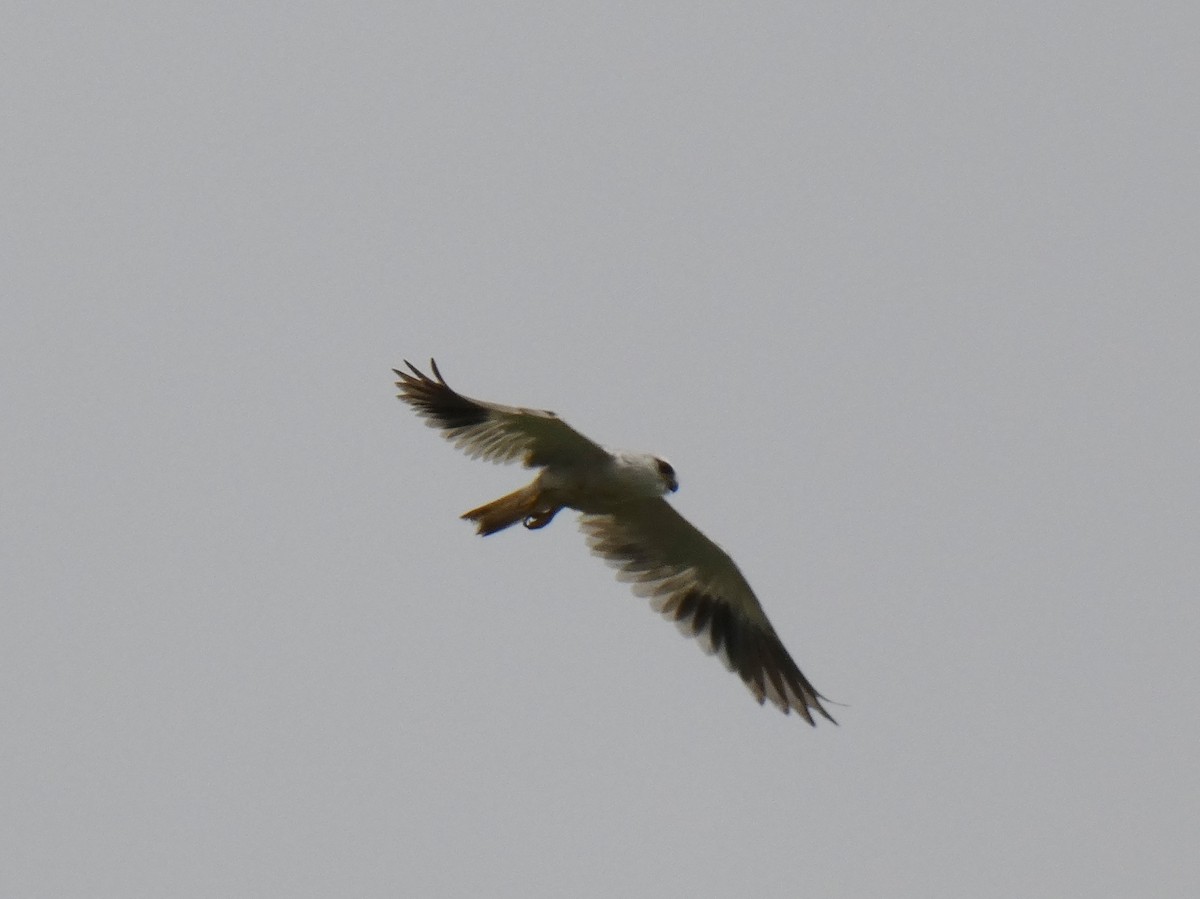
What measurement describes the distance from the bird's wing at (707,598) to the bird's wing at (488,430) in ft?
3.74

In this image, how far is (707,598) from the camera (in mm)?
12734

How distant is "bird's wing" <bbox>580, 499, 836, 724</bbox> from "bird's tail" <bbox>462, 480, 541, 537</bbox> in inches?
44.2

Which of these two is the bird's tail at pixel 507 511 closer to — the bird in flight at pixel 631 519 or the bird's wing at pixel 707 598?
the bird in flight at pixel 631 519

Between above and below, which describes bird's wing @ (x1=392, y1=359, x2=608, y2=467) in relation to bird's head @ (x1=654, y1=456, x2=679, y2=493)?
below

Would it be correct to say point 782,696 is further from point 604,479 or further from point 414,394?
point 414,394

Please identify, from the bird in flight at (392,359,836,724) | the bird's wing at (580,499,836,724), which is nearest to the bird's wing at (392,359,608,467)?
the bird in flight at (392,359,836,724)

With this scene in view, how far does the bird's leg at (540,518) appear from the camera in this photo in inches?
455

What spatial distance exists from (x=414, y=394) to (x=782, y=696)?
12.3ft

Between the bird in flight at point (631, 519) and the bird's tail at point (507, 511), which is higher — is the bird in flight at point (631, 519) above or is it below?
above

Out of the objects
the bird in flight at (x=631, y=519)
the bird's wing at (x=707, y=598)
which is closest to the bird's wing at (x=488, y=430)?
the bird in flight at (x=631, y=519)

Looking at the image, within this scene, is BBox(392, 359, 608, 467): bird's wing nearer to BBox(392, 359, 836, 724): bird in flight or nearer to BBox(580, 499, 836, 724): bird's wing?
BBox(392, 359, 836, 724): bird in flight

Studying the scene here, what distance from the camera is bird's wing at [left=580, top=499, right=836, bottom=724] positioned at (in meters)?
12.5

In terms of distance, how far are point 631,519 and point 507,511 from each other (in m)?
1.35

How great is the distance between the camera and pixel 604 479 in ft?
37.9
